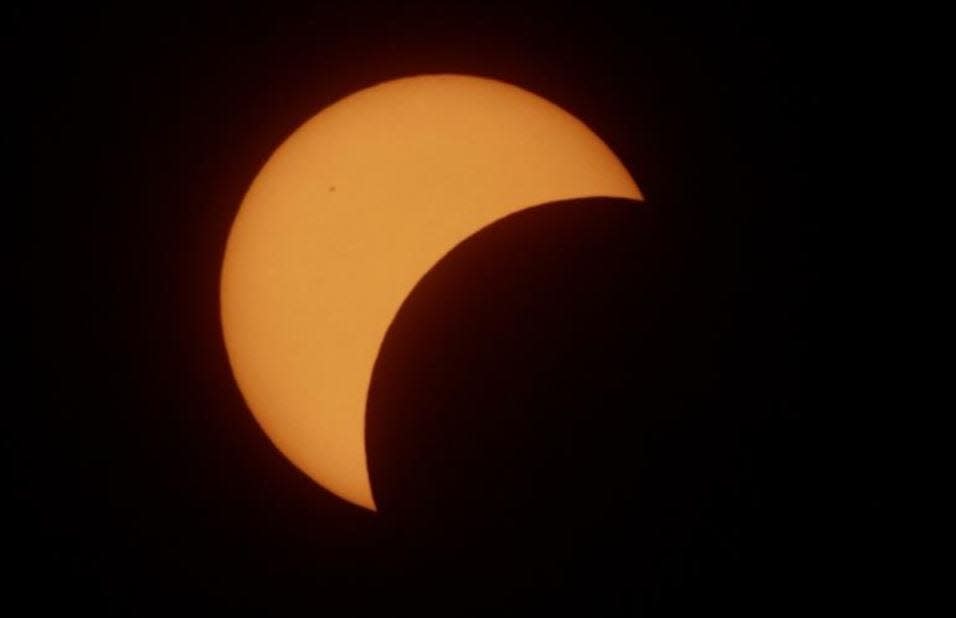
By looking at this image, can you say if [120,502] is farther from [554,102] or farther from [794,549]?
[794,549]

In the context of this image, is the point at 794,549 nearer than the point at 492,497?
No

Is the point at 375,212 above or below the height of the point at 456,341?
above

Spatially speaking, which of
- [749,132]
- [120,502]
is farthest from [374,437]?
[749,132]
